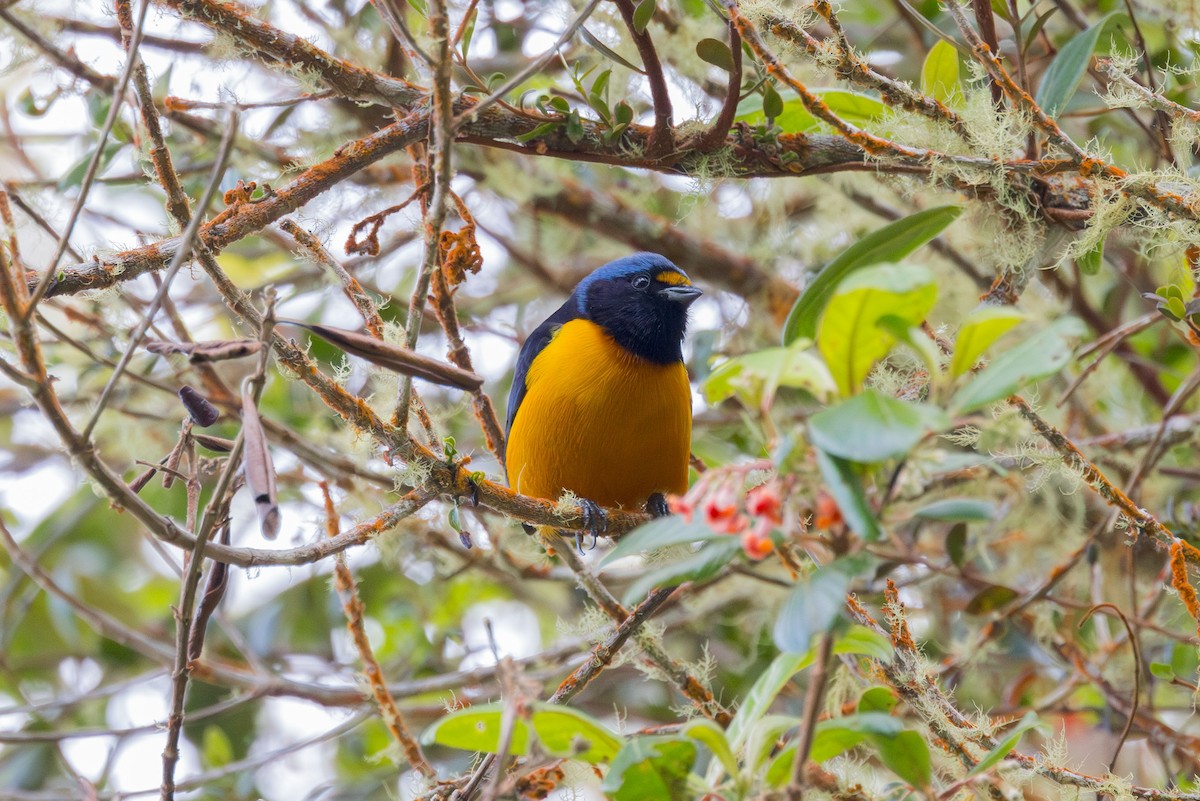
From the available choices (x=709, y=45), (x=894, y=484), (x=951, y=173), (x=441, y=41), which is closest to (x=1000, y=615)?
(x=951, y=173)

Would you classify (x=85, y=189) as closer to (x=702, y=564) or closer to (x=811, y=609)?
(x=702, y=564)

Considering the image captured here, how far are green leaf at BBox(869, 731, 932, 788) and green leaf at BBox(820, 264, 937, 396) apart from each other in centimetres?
55

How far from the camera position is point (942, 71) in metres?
3.22

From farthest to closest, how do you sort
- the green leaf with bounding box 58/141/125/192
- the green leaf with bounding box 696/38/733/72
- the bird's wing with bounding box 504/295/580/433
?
the bird's wing with bounding box 504/295/580/433 < the green leaf with bounding box 58/141/125/192 < the green leaf with bounding box 696/38/733/72

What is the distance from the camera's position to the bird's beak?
3.95 metres

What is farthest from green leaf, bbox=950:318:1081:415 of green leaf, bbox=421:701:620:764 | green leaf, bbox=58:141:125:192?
green leaf, bbox=58:141:125:192

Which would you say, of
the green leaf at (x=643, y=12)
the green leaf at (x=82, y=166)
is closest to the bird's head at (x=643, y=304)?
the green leaf at (x=643, y=12)

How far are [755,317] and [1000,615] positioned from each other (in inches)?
71.2

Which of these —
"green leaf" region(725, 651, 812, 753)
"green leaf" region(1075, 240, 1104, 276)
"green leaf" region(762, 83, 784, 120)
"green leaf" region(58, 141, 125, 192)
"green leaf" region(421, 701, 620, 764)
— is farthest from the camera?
"green leaf" region(58, 141, 125, 192)

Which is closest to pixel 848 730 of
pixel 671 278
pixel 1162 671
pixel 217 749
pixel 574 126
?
pixel 1162 671

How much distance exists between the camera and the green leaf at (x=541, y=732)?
1.52 m

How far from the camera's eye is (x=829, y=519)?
1.34 meters

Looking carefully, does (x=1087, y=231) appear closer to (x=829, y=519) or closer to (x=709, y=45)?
(x=709, y=45)

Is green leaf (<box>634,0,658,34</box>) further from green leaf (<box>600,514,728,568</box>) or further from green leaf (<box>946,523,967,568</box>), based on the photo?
green leaf (<box>946,523,967,568</box>)
